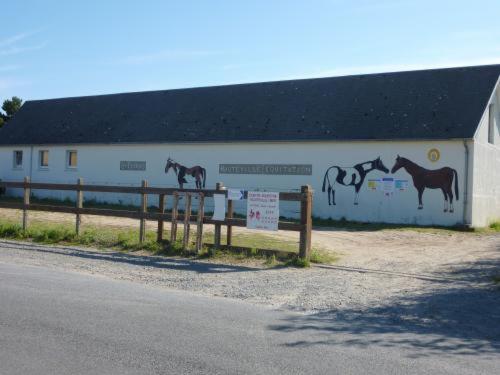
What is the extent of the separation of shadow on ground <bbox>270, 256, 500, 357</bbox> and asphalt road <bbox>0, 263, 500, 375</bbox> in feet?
0.16

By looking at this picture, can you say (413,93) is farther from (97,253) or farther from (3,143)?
(3,143)

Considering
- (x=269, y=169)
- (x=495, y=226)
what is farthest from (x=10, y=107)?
(x=495, y=226)

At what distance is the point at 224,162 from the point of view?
92.9 feet

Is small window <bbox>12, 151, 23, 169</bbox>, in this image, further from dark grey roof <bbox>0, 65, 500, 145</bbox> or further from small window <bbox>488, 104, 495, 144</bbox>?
small window <bbox>488, 104, 495, 144</bbox>

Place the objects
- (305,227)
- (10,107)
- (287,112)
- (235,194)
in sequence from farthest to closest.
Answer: (10,107) < (287,112) < (235,194) < (305,227)

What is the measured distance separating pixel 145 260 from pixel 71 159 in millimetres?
23203

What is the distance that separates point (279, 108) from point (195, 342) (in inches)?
925

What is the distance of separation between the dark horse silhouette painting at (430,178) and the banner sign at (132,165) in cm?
1307

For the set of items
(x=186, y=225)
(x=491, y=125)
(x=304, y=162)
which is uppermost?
(x=491, y=125)

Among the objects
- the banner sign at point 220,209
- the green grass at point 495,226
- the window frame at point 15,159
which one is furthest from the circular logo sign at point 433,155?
the window frame at point 15,159

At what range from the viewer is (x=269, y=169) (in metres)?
27.1

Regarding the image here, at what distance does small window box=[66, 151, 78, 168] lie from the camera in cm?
3422

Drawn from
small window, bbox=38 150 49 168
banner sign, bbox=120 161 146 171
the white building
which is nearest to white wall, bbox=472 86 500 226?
the white building

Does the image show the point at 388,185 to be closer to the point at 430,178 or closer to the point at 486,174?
the point at 430,178
